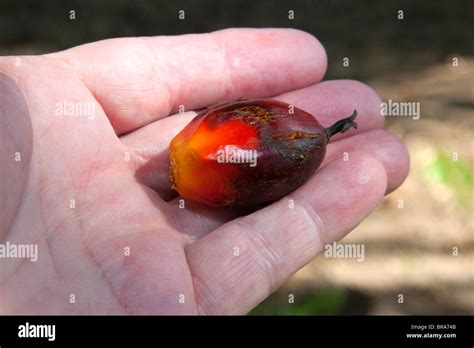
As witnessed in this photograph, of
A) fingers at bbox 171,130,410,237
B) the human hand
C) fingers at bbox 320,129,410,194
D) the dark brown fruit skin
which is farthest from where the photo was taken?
fingers at bbox 320,129,410,194

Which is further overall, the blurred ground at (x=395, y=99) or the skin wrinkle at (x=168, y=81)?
the blurred ground at (x=395, y=99)

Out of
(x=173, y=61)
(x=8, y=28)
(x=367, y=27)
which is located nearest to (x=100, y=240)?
(x=173, y=61)

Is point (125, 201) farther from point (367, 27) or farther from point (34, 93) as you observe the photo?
point (367, 27)

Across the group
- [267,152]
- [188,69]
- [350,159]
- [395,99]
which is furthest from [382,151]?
[395,99]

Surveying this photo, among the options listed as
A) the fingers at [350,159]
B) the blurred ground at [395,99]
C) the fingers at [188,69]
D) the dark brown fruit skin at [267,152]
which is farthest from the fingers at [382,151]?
the blurred ground at [395,99]

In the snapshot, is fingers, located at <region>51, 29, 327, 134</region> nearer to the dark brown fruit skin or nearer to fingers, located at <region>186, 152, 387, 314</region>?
the dark brown fruit skin

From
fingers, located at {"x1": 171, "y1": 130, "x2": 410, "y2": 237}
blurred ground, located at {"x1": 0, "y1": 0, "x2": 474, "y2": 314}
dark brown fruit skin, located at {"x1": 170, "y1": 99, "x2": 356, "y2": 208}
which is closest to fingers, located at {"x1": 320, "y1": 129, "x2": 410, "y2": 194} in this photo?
fingers, located at {"x1": 171, "y1": 130, "x2": 410, "y2": 237}

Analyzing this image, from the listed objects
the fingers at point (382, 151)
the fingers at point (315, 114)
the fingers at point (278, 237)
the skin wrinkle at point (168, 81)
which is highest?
the skin wrinkle at point (168, 81)

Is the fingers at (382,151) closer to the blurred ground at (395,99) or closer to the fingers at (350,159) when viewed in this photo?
the fingers at (350,159)
